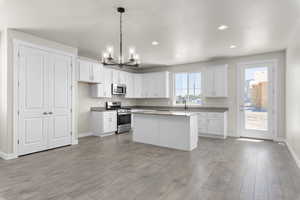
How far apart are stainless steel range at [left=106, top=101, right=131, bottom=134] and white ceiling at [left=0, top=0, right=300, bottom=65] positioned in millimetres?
2600

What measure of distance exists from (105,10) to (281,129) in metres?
5.76

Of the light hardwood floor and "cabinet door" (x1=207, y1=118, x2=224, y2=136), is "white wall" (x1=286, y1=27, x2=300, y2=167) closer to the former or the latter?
the light hardwood floor

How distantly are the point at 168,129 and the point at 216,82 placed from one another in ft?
9.03

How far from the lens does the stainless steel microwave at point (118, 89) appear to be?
6602 millimetres

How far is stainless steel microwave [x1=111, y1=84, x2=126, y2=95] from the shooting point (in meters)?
6.60

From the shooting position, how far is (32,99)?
392 centimetres

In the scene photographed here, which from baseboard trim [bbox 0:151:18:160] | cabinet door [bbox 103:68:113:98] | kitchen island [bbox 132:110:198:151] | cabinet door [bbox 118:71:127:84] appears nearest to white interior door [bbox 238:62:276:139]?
kitchen island [bbox 132:110:198:151]

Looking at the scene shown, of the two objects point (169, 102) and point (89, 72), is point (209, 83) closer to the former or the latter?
point (169, 102)

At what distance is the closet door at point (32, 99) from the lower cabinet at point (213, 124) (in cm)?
476

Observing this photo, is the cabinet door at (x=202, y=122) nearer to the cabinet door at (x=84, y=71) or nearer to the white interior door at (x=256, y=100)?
the white interior door at (x=256, y=100)

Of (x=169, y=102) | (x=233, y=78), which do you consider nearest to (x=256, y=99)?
(x=233, y=78)

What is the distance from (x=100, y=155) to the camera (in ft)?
12.7

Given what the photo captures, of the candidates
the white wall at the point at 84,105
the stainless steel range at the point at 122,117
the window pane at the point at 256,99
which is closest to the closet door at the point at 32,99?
the white wall at the point at 84,105

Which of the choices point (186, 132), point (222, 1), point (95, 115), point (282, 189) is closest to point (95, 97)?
point (95, 115)
